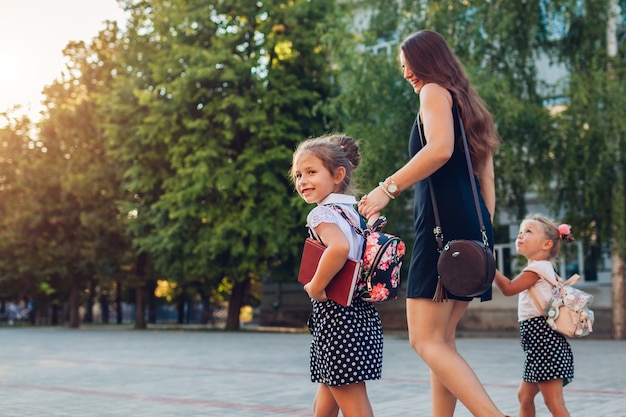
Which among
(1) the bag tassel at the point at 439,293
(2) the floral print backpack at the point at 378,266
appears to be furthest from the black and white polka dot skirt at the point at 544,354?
(2) the floral print backpack at the point at 378,266

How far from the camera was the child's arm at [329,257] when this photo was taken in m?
4.02

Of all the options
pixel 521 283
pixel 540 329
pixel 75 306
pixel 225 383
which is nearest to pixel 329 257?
pixel 521 283

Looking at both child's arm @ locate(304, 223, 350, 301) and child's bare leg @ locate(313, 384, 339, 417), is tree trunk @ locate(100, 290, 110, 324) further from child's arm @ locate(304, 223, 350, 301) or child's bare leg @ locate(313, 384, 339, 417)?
child's arm @ locate(304, 223, 350, 301)

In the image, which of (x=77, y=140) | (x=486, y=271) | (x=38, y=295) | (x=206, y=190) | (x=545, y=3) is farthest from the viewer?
(x=38, y=295)

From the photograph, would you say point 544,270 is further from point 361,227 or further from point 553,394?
point 361,227

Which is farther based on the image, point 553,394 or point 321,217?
point 553,394

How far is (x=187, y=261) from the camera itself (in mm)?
27703

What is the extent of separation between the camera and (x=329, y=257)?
13.2 ft

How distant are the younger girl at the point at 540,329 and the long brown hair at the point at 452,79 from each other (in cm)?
123

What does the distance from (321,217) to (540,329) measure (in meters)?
2.23

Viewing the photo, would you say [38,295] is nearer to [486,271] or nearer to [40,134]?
[40,134]

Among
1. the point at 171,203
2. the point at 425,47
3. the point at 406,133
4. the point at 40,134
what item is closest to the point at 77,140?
the point at 40,134

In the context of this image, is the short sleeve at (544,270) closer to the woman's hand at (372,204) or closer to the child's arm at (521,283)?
the child's arm at (521,283)

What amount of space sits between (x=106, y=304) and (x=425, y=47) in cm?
4701
